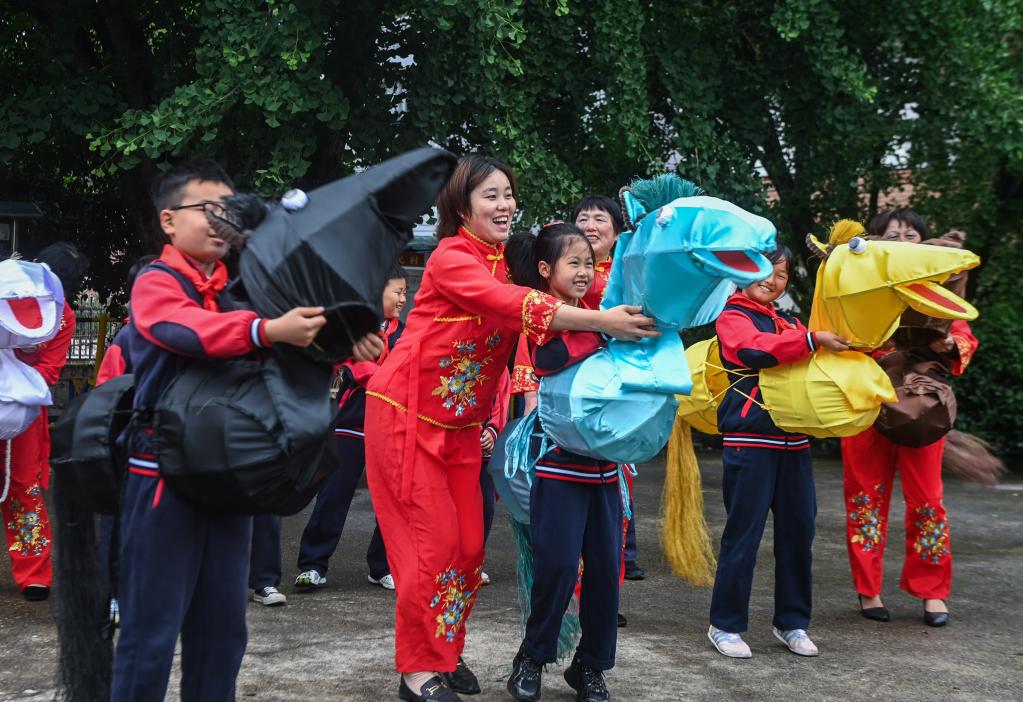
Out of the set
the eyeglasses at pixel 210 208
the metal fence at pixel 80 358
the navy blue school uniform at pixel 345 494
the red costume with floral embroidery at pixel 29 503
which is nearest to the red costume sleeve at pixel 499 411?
the navy blue school uniform at pixel 345 494

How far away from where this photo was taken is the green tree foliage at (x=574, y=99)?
23.8ft

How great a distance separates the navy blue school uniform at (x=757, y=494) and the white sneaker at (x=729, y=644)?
26 mm

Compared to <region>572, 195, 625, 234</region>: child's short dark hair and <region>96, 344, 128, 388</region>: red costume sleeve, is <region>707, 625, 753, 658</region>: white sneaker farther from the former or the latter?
<region>96, 344, 128, 388</region>: red costume sleeve

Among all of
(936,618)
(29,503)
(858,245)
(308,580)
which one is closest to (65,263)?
(29,503)

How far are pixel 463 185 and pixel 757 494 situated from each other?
1.75 metres

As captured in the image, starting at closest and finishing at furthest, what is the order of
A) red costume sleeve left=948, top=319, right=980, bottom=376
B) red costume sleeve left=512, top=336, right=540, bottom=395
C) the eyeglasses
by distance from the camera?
1. the eyeglasses
2. red costume sleeve left=512, top=336, right=540, bottom=395
3. red costume sleeve left=948, top=319, right=980, bottom=376

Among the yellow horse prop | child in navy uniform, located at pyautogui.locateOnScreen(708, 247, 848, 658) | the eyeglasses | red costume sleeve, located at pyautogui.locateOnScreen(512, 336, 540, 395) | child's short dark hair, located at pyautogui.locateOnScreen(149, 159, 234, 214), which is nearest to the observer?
the eyeglasses

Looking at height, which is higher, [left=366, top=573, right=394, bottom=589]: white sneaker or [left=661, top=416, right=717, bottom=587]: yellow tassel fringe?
[left=661, top=416, right=717, bottom=587]: yellow tassel fringe

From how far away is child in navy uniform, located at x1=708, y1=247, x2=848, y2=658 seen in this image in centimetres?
442

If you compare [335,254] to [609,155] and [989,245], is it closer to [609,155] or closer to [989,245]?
[609,155]

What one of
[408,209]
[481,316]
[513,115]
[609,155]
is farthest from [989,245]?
[408,209]

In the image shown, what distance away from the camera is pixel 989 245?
404 inches

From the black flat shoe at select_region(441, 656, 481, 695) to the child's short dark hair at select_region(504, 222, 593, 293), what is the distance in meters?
1.36

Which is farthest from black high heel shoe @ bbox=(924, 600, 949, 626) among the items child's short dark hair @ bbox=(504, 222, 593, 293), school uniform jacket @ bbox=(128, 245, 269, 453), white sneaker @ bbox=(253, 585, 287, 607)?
school uniform jacket @ bbox=(128, 245, 269, 453)
